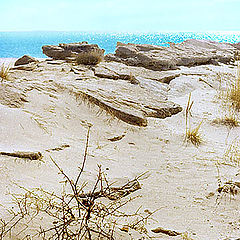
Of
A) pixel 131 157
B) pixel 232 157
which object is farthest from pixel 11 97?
pixel 232 157

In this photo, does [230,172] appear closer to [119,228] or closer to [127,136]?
[127,136]

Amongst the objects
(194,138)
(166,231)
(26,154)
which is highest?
(26,154)

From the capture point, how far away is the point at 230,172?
96.6 inches

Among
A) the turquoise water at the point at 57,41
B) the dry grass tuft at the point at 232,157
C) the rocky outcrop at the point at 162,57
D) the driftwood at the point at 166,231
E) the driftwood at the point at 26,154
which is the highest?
the turquoise water at the point at 57,41

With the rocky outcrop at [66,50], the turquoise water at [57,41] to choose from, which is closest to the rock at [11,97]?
the rocky outcrop at [66,50]

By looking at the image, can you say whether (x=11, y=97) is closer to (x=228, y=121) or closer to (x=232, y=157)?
(x=232, y=157)

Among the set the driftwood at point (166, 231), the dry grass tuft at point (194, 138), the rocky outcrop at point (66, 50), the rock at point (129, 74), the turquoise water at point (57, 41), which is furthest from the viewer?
the turquoise water at point (57, 41)

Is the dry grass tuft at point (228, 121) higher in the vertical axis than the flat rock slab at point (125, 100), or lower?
Result: lower

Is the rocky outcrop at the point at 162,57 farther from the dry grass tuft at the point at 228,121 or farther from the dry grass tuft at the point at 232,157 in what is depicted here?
the dry grass tuft at the point at 232,157

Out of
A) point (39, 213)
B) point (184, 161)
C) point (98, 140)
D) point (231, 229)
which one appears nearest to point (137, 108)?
point (98, 140)

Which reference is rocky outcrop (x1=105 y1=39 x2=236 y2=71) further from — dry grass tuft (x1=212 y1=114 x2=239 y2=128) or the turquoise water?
dry grass tuft (x1=212 y1=114 x2=239 y2=128)

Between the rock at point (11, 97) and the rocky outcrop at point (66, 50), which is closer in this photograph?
the rock at point (11, 97)

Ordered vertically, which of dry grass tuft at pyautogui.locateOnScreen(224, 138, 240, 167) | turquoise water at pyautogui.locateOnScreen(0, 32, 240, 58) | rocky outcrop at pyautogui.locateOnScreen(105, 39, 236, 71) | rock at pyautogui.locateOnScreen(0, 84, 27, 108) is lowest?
dry grass tuft at pyautogui.locateOnScreen(224, 138, 240, 167)

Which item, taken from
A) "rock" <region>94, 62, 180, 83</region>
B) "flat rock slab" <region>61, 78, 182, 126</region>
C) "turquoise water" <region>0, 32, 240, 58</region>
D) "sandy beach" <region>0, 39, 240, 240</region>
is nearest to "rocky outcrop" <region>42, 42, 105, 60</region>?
"rock" <region>94, 62, 180, 83</region>
